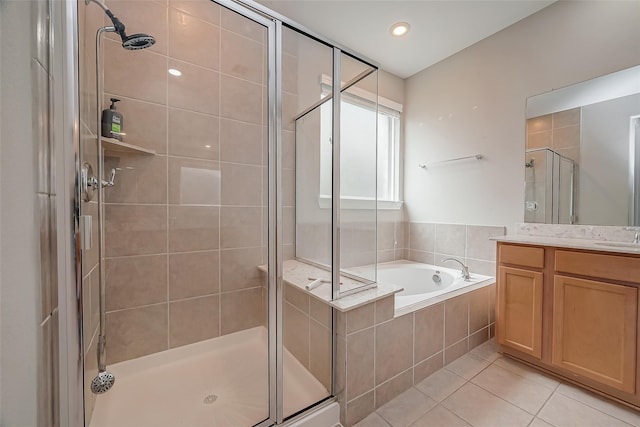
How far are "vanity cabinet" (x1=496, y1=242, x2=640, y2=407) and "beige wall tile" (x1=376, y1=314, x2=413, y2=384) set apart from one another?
0.79 m

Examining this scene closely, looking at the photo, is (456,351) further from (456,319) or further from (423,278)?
(423,278)

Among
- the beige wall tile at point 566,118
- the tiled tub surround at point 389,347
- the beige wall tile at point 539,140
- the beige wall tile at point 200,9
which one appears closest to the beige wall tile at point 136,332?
the tiled tub surround at point 389,347

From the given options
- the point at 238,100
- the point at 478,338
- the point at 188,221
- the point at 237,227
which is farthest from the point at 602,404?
the point at 238,100

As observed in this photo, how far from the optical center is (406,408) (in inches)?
50.9

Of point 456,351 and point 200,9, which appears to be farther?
point 456,351

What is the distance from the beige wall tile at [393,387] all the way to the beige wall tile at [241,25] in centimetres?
193

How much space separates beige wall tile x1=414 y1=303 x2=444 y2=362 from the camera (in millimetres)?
1475

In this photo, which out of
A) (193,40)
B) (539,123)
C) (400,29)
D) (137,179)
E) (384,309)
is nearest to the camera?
(384,309)

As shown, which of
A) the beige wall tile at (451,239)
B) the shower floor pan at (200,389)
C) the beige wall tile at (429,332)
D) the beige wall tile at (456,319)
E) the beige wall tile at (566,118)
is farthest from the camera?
the beige wall tile at (451,239)

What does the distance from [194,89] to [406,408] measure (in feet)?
7.52

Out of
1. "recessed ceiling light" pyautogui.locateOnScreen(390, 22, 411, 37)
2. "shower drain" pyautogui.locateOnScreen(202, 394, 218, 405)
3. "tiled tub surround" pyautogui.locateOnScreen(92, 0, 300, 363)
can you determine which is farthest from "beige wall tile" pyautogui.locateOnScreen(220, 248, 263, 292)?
"recessed ceiling light" pyautogui.locateOnScreen(390, 22, 411, 37)

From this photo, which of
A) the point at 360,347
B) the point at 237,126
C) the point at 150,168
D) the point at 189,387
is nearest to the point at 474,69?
the point at 237,126

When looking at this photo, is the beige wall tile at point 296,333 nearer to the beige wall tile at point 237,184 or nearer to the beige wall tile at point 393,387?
the beige wall tile at point 393,387

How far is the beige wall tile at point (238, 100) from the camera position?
1.66 metres
